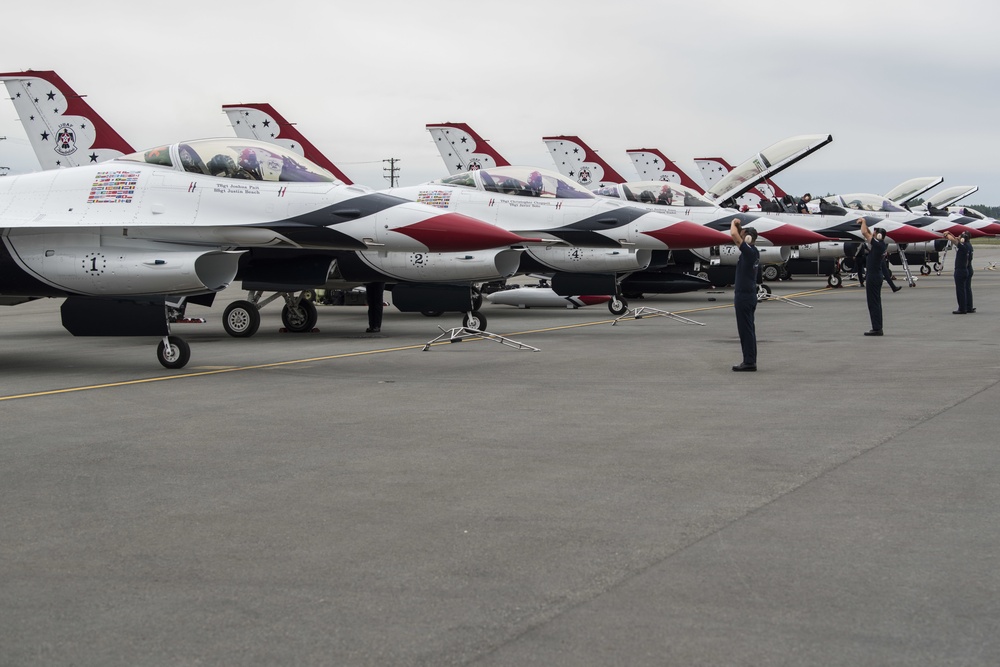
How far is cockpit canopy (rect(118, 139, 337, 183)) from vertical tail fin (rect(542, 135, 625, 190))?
16134 mm

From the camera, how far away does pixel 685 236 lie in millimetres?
19062

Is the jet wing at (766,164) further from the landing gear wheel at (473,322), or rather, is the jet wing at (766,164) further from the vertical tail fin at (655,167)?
the landing gear wheel at (473,322)

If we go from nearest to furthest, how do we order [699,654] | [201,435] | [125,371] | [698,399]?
[699,654] → [201,435] → [698,399] → [125,371]

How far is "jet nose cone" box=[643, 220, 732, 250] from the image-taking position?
1902 cm

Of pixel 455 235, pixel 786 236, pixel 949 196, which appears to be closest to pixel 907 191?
pixel 949 196

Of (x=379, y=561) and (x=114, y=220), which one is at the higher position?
(x=114, y=220)

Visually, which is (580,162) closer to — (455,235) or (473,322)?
(473,322)

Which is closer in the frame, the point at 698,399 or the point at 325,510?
the point at 325,510

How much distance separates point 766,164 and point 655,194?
570cm

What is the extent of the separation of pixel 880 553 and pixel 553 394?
5.04 m

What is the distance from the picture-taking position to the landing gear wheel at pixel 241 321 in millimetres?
15680

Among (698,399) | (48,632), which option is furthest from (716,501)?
(698,399)

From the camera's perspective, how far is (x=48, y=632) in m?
3.61

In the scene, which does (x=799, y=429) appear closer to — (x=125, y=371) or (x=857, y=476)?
(x=857, y=476)
